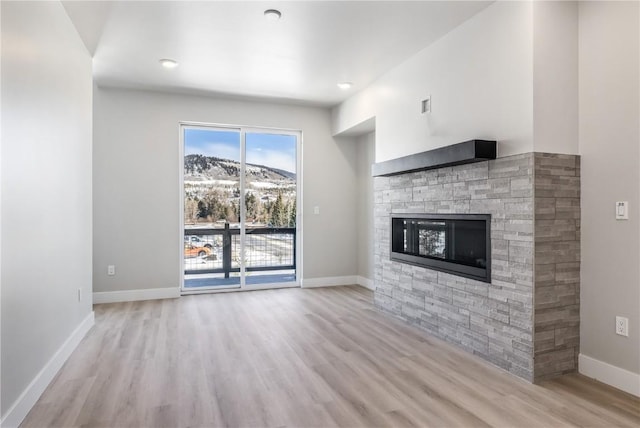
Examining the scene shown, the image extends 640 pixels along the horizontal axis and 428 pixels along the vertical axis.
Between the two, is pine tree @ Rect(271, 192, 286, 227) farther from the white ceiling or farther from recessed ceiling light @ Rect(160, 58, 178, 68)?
recessed ceiling light @ Rect(160, 58, 178, 68)

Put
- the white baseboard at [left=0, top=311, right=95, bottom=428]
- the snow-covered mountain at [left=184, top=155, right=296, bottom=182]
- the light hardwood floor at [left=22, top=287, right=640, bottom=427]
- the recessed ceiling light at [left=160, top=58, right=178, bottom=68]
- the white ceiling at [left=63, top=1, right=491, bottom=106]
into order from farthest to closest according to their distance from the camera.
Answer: the snow-covered mountain at [left=184, top=155, right=296, bottom=182] → the recessed ceiling light at [left=160, top=58, right=178, bottom=68] → the white ceiling at [left=63, top=1, right=491, bottom=106] → the light hardwood floor at [left=22, top=287, right=640, bottom=427] → the white baseboard at [left=0, top=311, right=95, bottom=428]

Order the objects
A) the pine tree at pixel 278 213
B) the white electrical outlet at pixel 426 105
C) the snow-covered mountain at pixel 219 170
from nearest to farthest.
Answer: the white electrical outlet at pixel 426 105 → the snow-covered mountain at pixel 219 170 → the pine tree at pixel 278 213

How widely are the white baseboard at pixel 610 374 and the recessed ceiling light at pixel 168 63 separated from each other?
175 inches

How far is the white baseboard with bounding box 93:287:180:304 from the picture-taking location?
16.4ft

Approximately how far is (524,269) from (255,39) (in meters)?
2.90

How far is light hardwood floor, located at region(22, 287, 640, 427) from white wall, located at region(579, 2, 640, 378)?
1.24 ft

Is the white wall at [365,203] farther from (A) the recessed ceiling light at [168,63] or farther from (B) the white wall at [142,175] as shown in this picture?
(A) the recessed ceiling light at [168,63]

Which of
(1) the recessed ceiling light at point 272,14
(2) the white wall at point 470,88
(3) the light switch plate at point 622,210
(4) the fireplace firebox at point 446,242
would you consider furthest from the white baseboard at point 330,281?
(3) the light switch plate at point 622,210

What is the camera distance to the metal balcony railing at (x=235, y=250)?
549cm

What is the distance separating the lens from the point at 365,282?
596cm

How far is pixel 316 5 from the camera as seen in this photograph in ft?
9.75

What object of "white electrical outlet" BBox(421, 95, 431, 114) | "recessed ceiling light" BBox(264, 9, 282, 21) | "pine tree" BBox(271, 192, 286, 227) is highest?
"recessed ceiling light" BBox(264, 9, 282, 21)

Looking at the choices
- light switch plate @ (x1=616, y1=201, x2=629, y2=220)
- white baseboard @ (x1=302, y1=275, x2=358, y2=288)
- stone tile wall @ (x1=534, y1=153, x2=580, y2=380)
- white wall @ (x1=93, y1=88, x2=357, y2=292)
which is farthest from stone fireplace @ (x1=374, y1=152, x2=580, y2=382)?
white wall @ (x1=93, y1=88, x2=357, y2=292)

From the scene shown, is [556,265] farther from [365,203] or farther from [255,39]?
[365,203]
